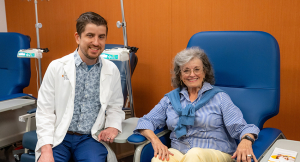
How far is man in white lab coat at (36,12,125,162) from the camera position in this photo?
1534mm

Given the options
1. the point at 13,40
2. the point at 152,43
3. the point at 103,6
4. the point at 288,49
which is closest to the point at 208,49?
the point at 288,49

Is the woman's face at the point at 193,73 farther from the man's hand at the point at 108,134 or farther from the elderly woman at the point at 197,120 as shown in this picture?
the man's hand at the point at 108,134

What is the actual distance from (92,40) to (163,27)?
3.95 ft

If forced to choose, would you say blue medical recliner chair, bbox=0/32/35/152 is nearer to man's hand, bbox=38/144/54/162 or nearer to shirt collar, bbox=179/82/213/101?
man's hand, bbox=38/144/54/162

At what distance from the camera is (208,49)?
70.1 inches

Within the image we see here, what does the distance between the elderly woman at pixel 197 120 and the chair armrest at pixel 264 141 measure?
0.14 feet

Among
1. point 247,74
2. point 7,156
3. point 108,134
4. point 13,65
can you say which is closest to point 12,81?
point 13,65

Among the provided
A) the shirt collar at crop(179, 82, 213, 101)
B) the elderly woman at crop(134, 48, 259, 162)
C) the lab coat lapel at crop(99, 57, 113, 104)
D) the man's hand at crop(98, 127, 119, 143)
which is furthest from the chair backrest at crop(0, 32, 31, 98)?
the shirt collar at crop(179, 82, 213, 101)

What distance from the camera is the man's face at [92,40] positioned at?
1.53m

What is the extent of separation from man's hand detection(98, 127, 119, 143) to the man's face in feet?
1.45

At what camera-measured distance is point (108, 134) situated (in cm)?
157

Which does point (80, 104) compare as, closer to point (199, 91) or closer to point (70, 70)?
point (70, 70)

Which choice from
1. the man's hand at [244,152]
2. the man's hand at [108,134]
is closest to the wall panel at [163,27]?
the man's hand at [244,152]

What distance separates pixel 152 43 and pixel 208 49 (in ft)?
3.40
